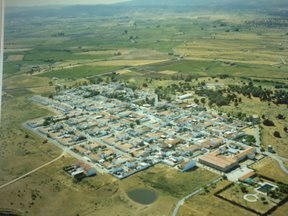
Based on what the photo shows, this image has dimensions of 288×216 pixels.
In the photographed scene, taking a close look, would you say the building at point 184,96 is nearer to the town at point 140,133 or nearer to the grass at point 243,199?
the town at point 140,133

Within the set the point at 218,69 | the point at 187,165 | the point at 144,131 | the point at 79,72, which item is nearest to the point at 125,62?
the point at 79,72

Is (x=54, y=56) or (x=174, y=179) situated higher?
(x=174, y=179)

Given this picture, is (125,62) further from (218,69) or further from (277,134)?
(277,134)

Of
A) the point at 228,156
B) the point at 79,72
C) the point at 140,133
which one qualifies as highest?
the point at 228,156

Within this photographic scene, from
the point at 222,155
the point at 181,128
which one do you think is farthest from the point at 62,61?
the point at 222,155

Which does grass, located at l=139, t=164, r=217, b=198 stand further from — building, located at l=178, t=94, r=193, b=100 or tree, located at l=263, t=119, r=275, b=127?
building, located at l=178, t=94, r=193, b=100

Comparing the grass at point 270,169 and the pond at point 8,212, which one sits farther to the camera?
the grass at point 270,169

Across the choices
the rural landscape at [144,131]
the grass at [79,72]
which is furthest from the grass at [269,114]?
the grass at [79,72]
